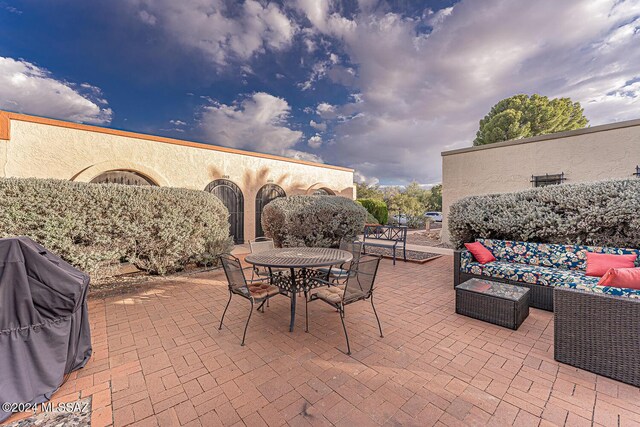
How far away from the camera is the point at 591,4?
5.50 meters

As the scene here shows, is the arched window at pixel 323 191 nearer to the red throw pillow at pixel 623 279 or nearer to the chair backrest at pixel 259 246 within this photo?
the chair backrest at pixel 259 246

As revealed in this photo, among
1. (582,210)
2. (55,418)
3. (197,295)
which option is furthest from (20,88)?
(582,210)

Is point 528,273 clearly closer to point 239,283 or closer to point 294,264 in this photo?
point 294,264

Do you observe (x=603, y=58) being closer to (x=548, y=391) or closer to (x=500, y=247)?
(x=500, y=247)

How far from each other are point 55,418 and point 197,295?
2.71 meters

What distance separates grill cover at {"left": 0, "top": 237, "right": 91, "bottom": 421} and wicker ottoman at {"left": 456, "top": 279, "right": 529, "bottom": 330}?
4.43 metres

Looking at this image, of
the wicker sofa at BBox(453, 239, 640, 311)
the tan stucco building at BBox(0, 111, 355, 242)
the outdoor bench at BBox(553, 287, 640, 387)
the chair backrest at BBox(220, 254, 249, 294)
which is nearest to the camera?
the outdoor bench at BBox(553, 287, 640, 387)

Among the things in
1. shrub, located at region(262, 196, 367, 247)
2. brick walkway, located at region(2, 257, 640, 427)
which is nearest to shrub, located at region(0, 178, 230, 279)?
brick walkway, located at region(2, 257, 640, 427)

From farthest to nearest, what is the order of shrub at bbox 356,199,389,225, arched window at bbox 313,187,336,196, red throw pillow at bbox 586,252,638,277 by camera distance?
shrub at bbox 356,199,389,225, arched window at bbox 313,187,336,196, red throw pillow at bbox 586,252,638,277

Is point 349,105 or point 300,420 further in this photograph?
point 349,105

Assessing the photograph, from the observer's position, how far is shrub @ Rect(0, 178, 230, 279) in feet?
12.9

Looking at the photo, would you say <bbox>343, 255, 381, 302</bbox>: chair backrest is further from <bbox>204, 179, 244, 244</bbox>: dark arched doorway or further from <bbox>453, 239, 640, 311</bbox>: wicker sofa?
<bbox>204, 179, 244, 244</bbox>: dark arched doorway

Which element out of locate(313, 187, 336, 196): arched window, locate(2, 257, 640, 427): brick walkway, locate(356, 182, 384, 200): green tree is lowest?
locate(2, 257, 640, 427): brick walkway

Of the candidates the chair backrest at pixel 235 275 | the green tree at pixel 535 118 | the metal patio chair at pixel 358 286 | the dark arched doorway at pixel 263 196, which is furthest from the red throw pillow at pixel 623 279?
the green tree at pixel 535 118
